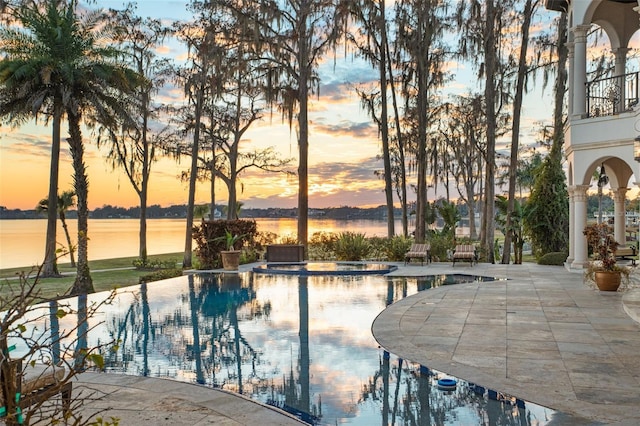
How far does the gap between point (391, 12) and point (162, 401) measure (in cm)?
2375

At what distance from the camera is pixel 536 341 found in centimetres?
749

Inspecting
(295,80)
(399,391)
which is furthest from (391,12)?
(399,391)

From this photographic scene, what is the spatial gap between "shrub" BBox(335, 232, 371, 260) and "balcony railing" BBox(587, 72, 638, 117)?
9.29 meters

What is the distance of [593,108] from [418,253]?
276 inches

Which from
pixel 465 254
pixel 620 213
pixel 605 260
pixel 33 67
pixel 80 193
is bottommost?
pixel 465 254

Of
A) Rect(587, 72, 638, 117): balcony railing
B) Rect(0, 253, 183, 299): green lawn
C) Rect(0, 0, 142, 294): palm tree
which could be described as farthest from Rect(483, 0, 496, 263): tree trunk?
Rect(0, 253, 183, 299): green lawn

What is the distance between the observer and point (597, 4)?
14.6m

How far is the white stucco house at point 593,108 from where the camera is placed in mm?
14312

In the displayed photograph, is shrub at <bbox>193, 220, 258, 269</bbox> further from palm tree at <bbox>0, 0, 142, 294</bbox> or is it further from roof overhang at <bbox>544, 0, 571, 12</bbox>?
roof overhang at <bbox>544, 0, 571, 12</bbox>

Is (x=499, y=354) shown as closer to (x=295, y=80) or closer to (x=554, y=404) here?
(x=554, y=404)

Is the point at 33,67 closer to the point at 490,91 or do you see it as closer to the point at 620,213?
the point at 490,91

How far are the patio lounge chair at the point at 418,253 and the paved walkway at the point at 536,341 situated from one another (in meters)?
5.83

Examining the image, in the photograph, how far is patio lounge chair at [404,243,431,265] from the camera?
1872cm

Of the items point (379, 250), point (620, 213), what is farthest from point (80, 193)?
point (620, 213)
